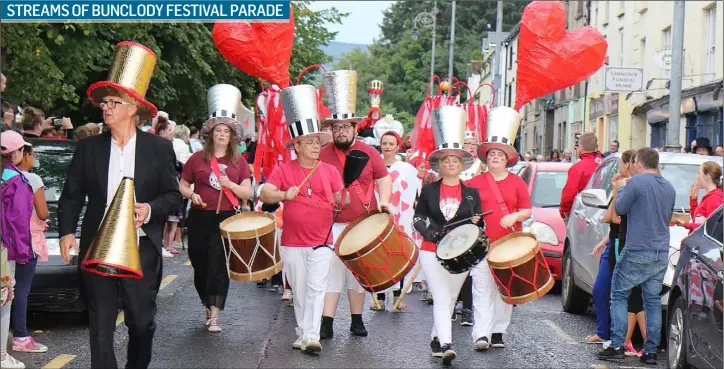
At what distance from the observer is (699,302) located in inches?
317

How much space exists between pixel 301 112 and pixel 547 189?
6.63 meters

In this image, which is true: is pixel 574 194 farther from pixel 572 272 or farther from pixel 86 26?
pixel 86 26

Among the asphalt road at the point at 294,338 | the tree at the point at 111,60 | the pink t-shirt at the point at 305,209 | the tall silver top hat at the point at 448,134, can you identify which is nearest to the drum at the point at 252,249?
the pink t-shirt at the point at 305,209

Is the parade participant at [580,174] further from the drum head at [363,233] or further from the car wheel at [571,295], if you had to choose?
the drum head at [363,233]

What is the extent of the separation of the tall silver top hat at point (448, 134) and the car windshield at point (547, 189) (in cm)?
533

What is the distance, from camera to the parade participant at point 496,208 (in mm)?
9727

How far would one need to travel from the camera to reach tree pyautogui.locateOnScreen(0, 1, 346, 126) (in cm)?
1759

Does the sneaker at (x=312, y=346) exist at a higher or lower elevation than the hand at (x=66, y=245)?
lower

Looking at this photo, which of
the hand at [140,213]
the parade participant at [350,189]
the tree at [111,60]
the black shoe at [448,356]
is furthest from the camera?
the tree at [111,60]

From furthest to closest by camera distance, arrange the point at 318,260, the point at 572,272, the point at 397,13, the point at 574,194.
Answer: the point at 397,13, the point at 574,194, the point at 572,272, the point at 318,260

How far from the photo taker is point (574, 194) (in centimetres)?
1360

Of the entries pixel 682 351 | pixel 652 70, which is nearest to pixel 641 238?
pixel 682 351

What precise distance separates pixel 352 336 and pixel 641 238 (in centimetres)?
265

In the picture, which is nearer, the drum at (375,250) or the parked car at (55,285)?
the drum at (375,250)
